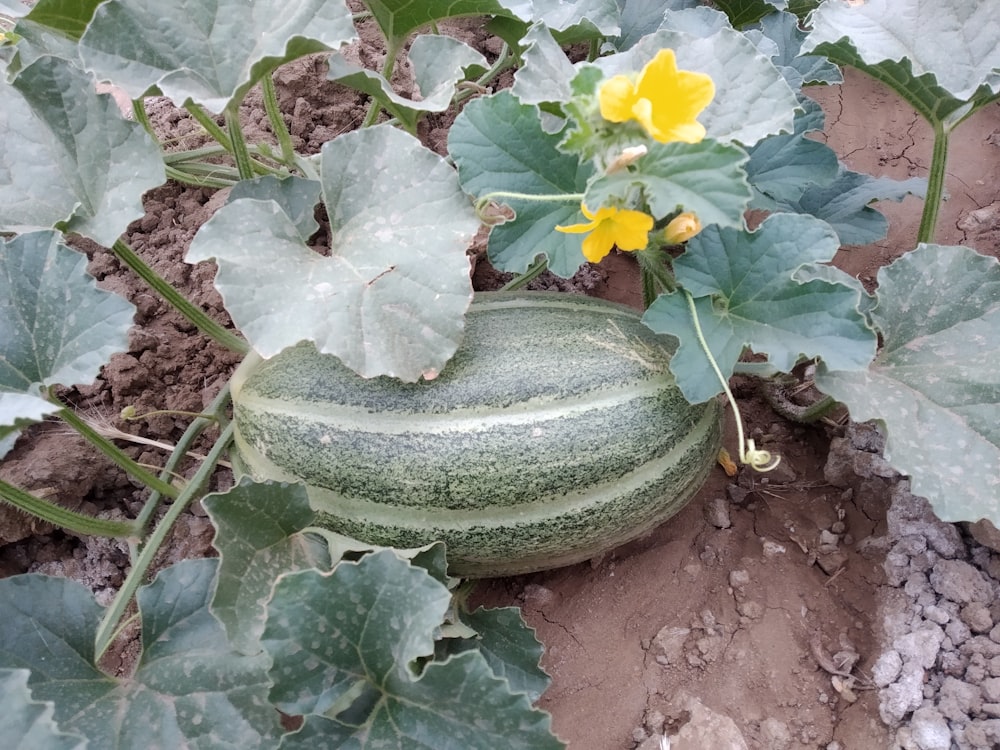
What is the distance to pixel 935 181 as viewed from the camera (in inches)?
68.1

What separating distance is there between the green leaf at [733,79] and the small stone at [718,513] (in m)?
0.77

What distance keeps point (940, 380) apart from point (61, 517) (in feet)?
5.07

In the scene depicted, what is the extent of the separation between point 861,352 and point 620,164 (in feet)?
1.60

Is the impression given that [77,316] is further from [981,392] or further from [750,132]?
[981,392]

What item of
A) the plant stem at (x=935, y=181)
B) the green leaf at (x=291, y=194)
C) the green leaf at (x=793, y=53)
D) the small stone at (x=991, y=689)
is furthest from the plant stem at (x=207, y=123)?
the small stone at (x=991, y=689)

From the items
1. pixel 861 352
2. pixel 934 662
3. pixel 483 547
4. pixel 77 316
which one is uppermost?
pixel 77 316

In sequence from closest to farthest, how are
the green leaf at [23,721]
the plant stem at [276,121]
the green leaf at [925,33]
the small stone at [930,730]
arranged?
the green leaf at [23,721] → the small stone at [930,730] → the green leaf at [925,33] → the plant stem at [276,121]

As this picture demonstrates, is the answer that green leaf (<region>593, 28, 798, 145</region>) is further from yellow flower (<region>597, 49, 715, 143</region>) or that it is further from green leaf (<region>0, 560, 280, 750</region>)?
green leaf (<region>0, 560, 280, 750</region>)

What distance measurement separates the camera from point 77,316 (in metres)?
1.32

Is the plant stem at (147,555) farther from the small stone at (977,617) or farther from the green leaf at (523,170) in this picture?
the small stone at (977,617)

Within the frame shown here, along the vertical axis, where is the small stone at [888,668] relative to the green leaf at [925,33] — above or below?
below

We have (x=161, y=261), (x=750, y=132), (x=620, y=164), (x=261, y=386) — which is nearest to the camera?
(x=620, y=164)

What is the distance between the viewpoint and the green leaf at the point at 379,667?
114cm

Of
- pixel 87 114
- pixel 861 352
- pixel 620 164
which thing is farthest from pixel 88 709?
pixel 861 352
